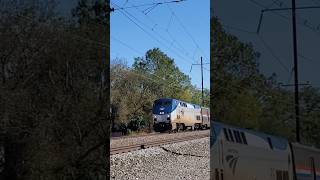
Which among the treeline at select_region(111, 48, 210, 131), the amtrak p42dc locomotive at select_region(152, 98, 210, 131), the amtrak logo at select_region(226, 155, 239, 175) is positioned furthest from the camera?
the amtrak p42dc locomotive at select_region(152, 98, 210, 131)

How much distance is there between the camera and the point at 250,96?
18.0 ft

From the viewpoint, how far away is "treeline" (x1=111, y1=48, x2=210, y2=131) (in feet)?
27.1

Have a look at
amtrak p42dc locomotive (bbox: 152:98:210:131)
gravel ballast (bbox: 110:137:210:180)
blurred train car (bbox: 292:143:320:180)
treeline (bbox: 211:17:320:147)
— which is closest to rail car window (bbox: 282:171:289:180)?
blurred train car (bbox: 292:143:320:180)

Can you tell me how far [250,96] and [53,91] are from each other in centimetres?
239

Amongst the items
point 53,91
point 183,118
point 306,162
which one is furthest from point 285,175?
point 183,118

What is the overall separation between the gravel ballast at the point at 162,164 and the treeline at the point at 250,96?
72.9 inches

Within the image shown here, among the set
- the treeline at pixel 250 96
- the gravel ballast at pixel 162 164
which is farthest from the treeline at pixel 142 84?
the treeline at pixel 250 96

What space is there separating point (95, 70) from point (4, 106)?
105 centimetres

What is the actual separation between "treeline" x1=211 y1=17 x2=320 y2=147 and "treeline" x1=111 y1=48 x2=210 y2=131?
7.11ft

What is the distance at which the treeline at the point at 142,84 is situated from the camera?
27.1 ft

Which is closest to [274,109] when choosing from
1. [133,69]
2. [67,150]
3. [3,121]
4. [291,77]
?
[291,77]

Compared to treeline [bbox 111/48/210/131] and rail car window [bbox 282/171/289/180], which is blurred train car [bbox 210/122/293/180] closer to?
rail car window [bbox 282/171/289/180]

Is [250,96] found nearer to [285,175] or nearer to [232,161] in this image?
→ [285,175]

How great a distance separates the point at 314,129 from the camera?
5.72 metres
